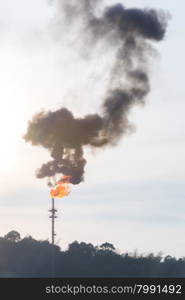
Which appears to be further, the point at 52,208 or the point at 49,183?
the point at 52,208

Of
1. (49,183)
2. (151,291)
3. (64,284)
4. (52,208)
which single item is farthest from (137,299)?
(52,208)

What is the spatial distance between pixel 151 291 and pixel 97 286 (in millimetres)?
8461

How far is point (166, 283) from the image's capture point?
104875 millimetres

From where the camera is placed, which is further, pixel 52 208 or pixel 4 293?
pixel 52 208

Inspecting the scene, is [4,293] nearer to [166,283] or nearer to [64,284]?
[64,284]

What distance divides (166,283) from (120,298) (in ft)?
17.2

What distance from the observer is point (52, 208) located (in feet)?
627

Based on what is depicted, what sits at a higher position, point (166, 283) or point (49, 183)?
point (49, 183)

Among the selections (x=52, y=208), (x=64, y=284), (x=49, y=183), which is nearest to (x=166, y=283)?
(x=64, y=284)

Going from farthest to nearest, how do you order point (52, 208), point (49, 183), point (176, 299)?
point (52, 208), point (49, 183), point (176, 299)

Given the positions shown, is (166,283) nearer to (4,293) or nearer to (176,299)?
(176,299)

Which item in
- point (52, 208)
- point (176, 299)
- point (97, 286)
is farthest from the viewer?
point (52, 208)

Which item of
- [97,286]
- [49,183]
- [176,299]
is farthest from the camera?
[49,183]

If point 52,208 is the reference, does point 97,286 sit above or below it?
below
